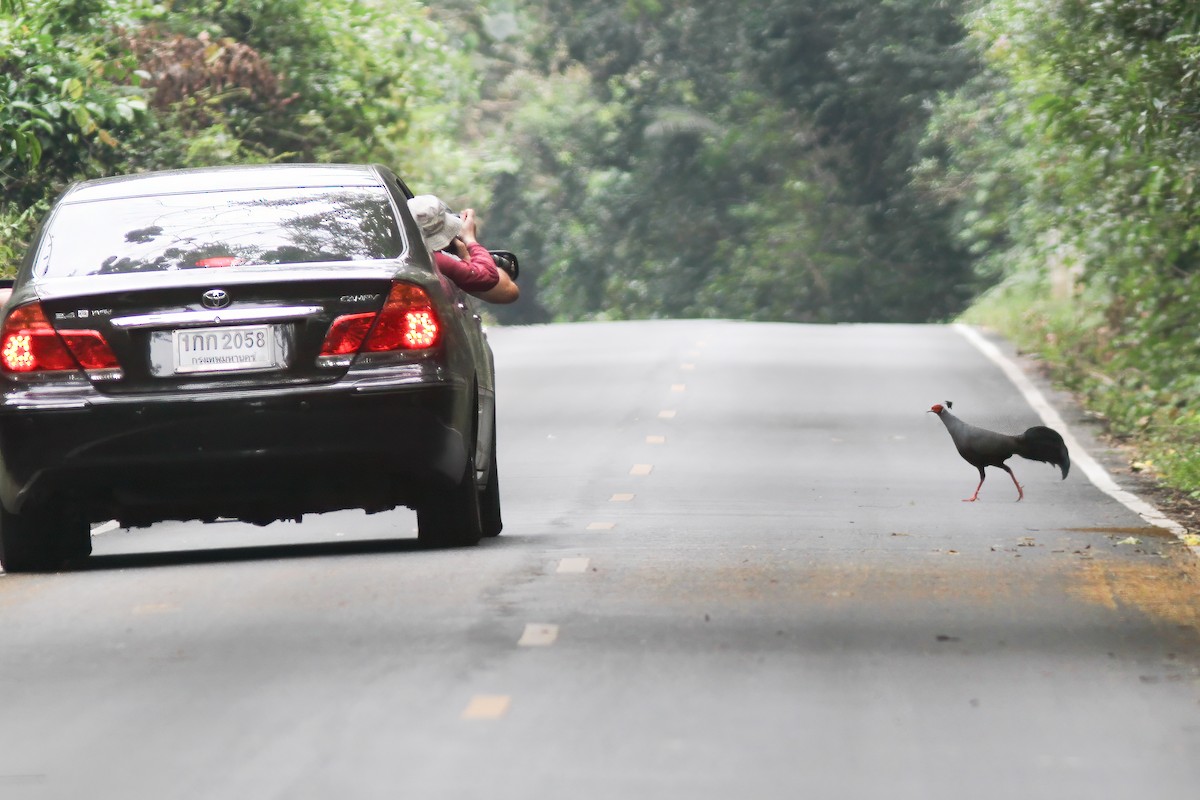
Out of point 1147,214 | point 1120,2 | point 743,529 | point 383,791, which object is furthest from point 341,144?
point 383,791

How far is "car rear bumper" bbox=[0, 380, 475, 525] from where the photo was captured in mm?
10125

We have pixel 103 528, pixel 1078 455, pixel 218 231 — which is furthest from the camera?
pixel 1078 455

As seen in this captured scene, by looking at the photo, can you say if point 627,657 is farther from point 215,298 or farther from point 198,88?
point 198,88

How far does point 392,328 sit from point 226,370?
0.70m

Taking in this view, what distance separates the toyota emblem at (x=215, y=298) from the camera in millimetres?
10094

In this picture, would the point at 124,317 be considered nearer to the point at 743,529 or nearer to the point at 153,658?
the point at 153,658

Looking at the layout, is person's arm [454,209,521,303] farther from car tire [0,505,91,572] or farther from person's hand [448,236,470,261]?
car tire [0,505,91,572]

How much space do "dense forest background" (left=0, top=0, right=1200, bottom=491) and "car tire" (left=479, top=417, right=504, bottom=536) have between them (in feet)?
18.8

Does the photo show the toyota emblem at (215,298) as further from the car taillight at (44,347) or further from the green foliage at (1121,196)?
the green foliage at (1121,196)

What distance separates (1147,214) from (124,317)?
47.7ft

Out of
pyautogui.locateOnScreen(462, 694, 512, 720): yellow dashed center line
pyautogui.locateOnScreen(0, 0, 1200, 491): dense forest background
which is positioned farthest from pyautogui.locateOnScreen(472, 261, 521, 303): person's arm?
pyautogui.locateOnScreen(0, 0, 1200, 491): dense forest background

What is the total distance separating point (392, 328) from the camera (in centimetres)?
1032

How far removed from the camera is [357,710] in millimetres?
7184

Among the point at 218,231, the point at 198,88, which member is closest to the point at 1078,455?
the point at 218,231
